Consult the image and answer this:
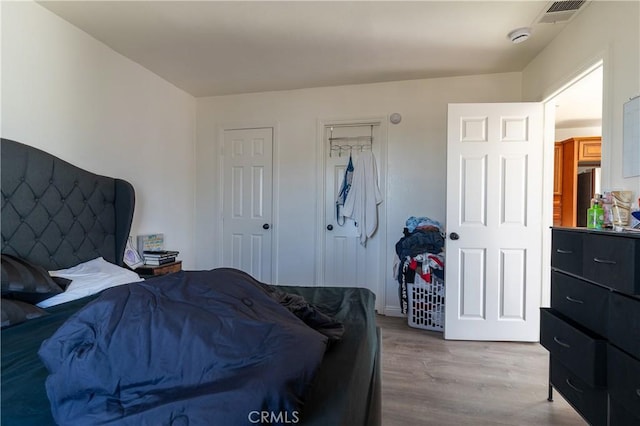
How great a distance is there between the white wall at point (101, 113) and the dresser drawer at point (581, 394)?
10.9ft

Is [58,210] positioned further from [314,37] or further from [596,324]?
[596,324]

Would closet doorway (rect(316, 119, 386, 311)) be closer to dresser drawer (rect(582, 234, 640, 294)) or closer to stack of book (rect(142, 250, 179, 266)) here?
stack of book (rect(142, 250, 179, 266))

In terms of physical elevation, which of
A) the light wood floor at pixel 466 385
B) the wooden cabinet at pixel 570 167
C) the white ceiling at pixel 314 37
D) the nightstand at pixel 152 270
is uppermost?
the white ceiling at pixel 314 37

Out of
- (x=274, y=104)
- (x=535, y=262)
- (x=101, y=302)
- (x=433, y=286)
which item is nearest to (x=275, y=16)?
(x=274, y=104)

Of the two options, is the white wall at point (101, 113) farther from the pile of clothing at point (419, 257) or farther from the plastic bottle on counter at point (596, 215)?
the plastic bottle on counter at point (596, 215)

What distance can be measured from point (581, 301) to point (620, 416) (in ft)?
1.55

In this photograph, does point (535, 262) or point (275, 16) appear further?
point (535, 262)

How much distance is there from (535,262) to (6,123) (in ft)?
12.8

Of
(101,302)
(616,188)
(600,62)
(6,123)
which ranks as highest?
(600,62)

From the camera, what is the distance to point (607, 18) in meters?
1.82

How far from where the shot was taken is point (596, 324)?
1.41 m

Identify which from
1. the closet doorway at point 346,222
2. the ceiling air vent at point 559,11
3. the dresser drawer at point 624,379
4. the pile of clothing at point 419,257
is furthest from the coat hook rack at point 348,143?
the dresser drawer at point 624,379

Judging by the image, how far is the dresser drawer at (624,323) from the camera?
1171mm

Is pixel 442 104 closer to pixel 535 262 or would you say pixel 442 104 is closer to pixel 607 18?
pixel 607 18
